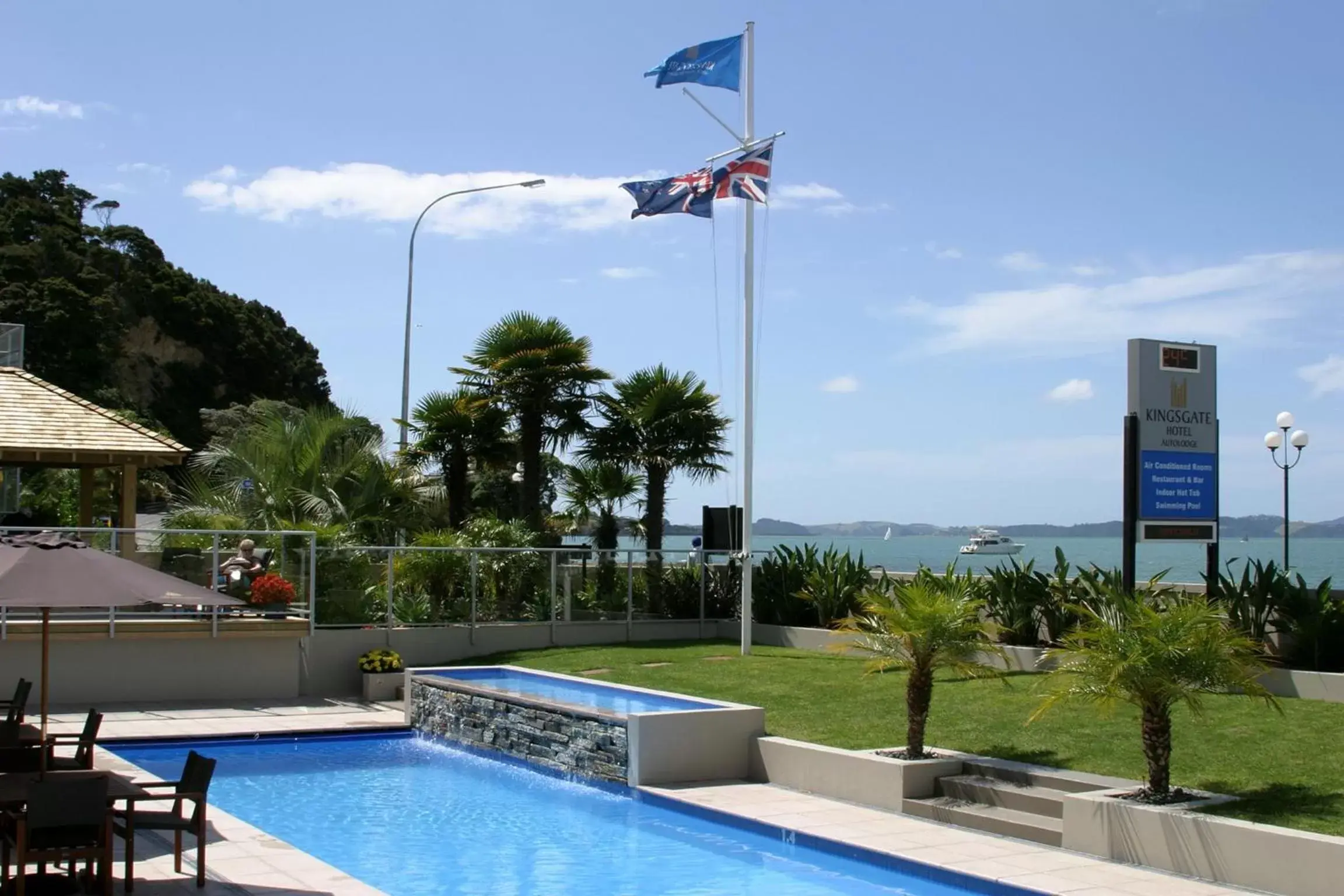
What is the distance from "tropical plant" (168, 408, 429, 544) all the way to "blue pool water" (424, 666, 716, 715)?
789cm

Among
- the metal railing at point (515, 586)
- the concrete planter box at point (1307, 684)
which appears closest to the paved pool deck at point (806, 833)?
the concrete planter box at point (1307, 684)

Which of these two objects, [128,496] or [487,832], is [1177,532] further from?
Result: [128,496]

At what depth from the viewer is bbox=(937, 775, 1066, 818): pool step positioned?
1172cm

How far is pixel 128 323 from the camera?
6397 cm

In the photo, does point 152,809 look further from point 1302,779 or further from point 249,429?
point 249,429

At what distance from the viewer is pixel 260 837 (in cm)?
1115

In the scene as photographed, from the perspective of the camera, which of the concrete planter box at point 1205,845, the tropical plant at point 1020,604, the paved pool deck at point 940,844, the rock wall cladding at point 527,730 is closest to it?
the concrete planter box at point 1205,845

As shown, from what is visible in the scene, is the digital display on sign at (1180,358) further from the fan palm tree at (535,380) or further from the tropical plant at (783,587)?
the fan palm tree at (535,380)

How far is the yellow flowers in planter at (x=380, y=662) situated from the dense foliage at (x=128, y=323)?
126ft

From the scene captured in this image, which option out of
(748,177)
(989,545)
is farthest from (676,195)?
(989,545)

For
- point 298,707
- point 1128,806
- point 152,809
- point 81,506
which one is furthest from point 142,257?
point 1128,806

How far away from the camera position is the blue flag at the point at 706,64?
21000mm

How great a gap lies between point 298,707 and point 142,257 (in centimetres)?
5405

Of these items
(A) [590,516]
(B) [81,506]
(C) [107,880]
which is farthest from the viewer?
(A) [590,516]
